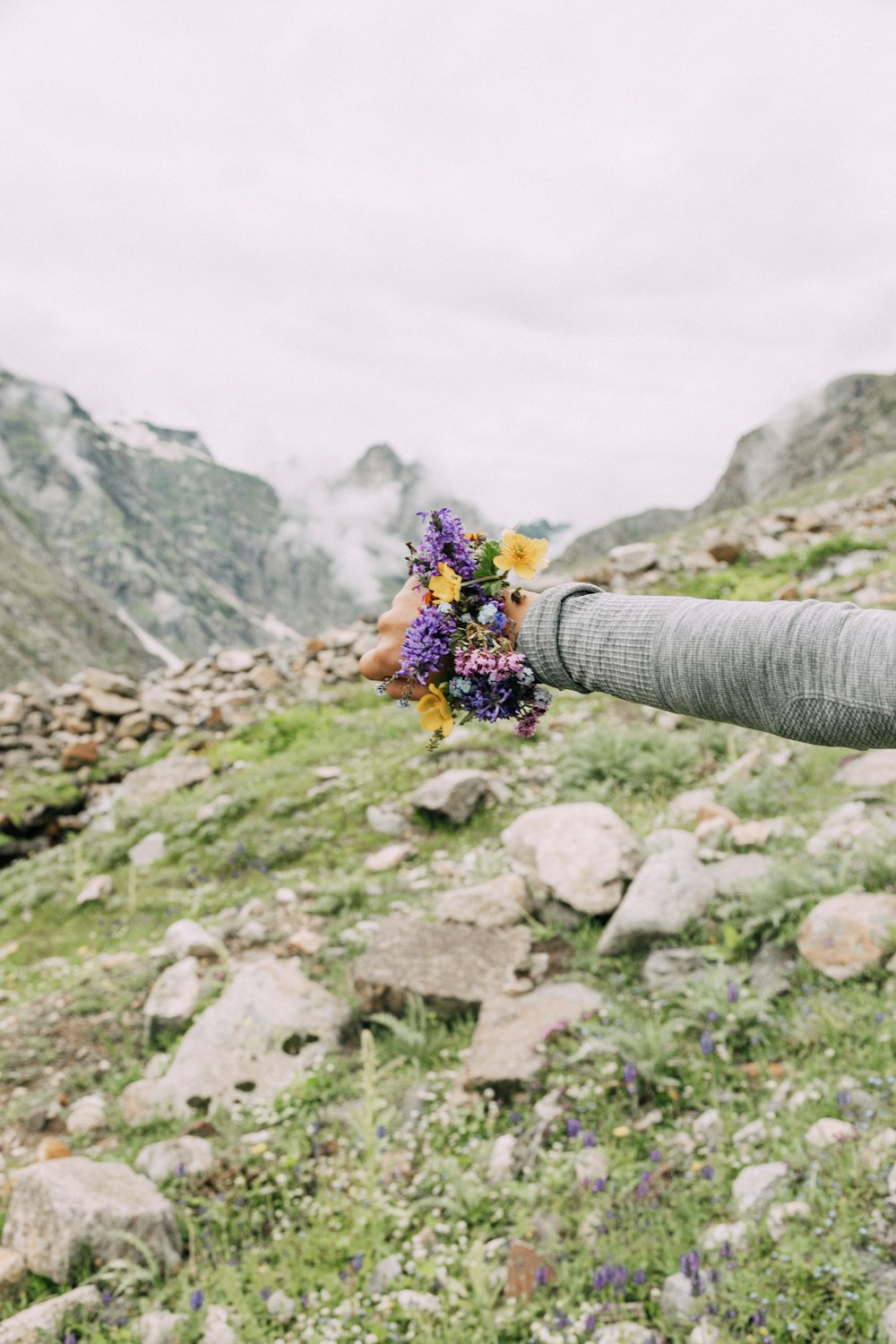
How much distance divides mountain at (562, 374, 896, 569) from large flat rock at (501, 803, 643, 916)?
50.5 m

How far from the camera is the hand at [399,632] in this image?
2.22m

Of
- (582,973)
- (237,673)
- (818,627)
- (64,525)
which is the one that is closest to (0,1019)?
→ (582,973)

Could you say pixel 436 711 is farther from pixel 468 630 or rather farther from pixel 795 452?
pixel 795 452

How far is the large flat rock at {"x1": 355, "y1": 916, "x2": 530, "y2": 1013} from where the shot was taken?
4.97m

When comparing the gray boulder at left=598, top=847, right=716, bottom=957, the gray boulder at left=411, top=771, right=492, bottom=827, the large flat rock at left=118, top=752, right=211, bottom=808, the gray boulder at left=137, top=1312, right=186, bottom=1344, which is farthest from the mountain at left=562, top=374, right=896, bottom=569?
the gray boulder at left=137, top=1312, right=186, bottom=1344

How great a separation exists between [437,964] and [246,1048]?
1.26 metres

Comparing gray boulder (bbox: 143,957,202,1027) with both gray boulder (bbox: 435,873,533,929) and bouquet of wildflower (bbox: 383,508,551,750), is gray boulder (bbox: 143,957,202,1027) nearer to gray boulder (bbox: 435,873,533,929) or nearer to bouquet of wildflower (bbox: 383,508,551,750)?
gray boulder (bbox: 435,873,533,929)

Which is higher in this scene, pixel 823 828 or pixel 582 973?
pixel 823 828

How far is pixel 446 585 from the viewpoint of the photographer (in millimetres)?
A: 2121

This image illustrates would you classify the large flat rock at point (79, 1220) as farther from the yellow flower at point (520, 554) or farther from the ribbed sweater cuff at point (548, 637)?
the yellow flower at point (520, 554)

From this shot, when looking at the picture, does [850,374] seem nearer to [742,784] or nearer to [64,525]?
[742,784]

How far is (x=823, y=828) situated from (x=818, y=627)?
180 inches

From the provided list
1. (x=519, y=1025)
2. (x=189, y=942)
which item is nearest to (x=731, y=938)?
(x=519, y=1025)

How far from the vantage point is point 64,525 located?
188250 millimetres
